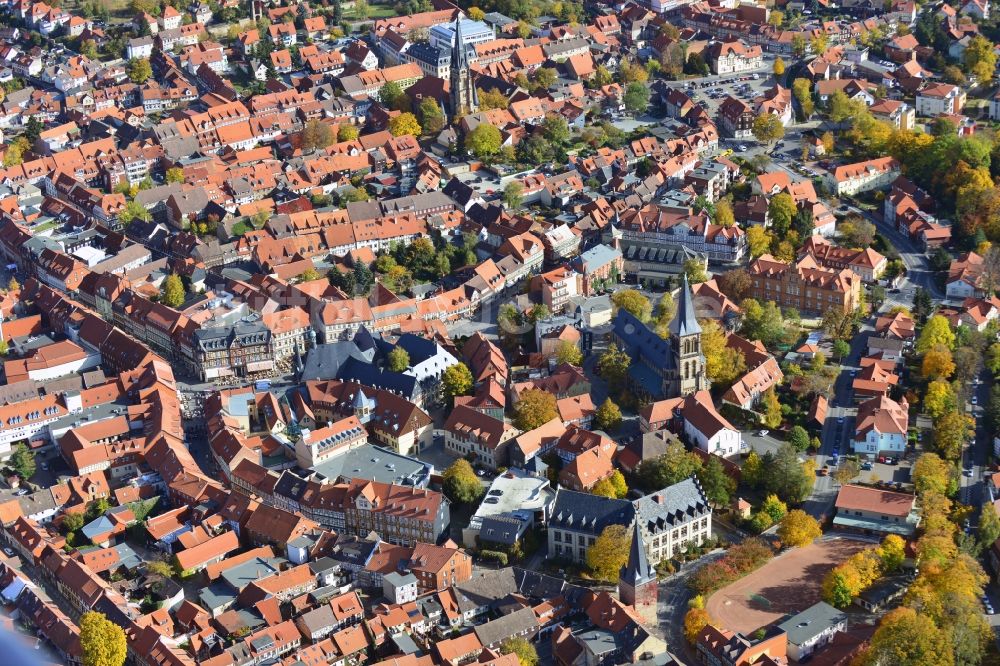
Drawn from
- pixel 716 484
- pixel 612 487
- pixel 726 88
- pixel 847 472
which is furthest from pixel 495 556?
pixel 726 88

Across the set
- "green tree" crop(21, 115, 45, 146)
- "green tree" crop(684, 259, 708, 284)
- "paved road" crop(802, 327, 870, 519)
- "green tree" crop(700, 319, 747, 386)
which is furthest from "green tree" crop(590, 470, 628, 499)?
"green tree" crop(21, 115, 45, 146)

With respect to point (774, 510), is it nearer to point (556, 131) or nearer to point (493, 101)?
point (556, 131)

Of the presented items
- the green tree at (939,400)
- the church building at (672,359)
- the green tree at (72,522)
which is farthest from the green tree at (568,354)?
the green tree at (72,522)

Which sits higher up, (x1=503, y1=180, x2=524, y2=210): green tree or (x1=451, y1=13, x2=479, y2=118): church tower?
(x1=451, y1=13, x2=479, y2=118): church tower

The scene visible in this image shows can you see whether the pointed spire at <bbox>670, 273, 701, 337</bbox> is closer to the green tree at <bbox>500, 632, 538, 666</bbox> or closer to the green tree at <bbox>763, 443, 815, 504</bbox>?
the green tree at <bbox>763, 443, 815, 504</bbox>

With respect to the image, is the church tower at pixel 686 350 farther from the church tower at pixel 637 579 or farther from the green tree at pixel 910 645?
the green tree at pixel 910 645

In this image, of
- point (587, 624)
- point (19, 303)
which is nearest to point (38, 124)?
point (19, 303)
